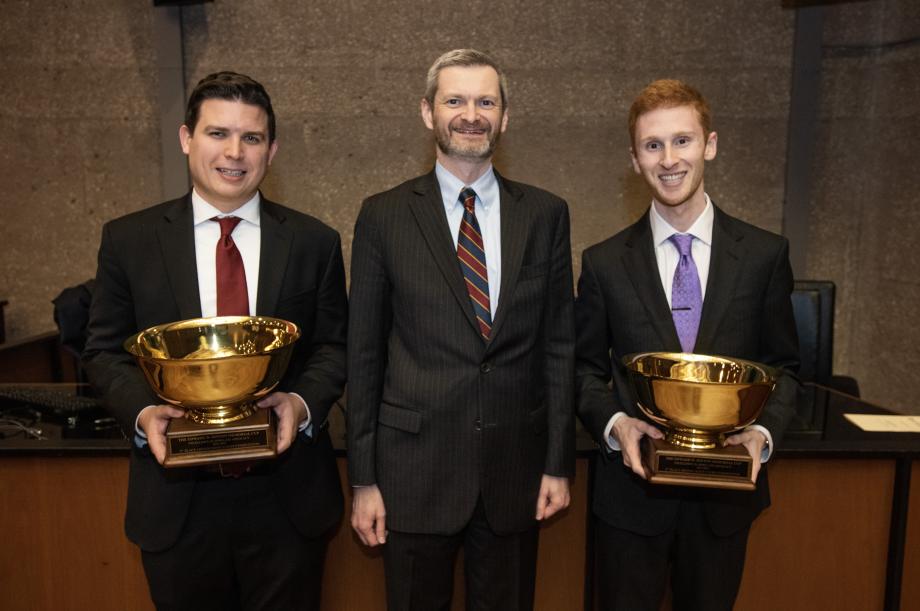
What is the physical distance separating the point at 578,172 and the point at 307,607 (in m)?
2.73

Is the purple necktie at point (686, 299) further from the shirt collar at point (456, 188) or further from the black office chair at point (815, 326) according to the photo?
the black office chair at point (815, 326)

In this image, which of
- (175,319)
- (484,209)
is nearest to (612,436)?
(484,209)

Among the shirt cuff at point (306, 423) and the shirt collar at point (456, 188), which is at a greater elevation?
the shirt collar at point (456, 188)

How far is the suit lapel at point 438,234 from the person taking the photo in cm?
140

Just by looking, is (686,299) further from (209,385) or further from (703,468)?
(209,385)

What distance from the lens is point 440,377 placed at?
4.59ft

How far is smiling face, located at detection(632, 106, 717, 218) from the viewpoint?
1.51m

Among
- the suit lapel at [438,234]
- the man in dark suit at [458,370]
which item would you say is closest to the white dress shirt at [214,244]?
the man in dark suit at [458,370]

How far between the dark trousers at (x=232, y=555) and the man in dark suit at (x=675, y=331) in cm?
70

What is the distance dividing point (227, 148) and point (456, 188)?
1.65 ft

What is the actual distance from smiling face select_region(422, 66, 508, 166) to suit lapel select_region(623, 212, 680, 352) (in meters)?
0.40

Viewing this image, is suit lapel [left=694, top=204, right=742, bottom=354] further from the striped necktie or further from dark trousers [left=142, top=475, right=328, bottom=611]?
dark trousers [left=142, top=475, right=328, bottom=611]

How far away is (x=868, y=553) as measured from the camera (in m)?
1.83

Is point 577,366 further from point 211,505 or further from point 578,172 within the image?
point 578,172
